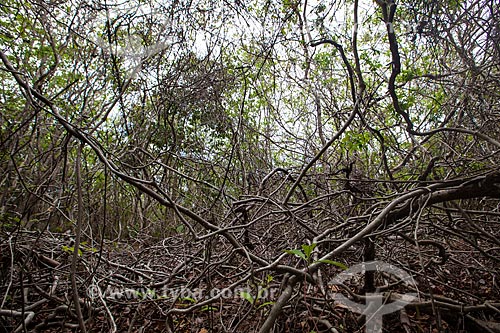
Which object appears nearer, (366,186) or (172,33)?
(366,186)

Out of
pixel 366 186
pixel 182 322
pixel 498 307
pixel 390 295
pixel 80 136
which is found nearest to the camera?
pixel 80 136

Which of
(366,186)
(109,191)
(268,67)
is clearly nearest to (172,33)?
(268,67)

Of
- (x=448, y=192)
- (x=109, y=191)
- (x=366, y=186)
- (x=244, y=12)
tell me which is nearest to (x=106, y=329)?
(x=366, y=186)

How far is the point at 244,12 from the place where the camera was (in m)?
3.43

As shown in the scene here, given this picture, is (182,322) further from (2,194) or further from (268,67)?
(268,67)

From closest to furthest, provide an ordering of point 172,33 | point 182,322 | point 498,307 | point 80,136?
point 80,136 → point 498,307 → point 182,322 → point 172,33

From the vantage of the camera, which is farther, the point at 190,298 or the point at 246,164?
the point at 246,164

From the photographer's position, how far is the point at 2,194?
2732 mm

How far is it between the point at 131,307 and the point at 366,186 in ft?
5.87

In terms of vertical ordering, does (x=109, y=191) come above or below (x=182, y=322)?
above

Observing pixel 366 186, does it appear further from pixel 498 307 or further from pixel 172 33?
pixel 172 33

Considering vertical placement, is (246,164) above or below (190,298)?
above

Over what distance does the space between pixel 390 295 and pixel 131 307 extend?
1.55 m

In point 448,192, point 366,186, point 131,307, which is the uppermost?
point 366,186
